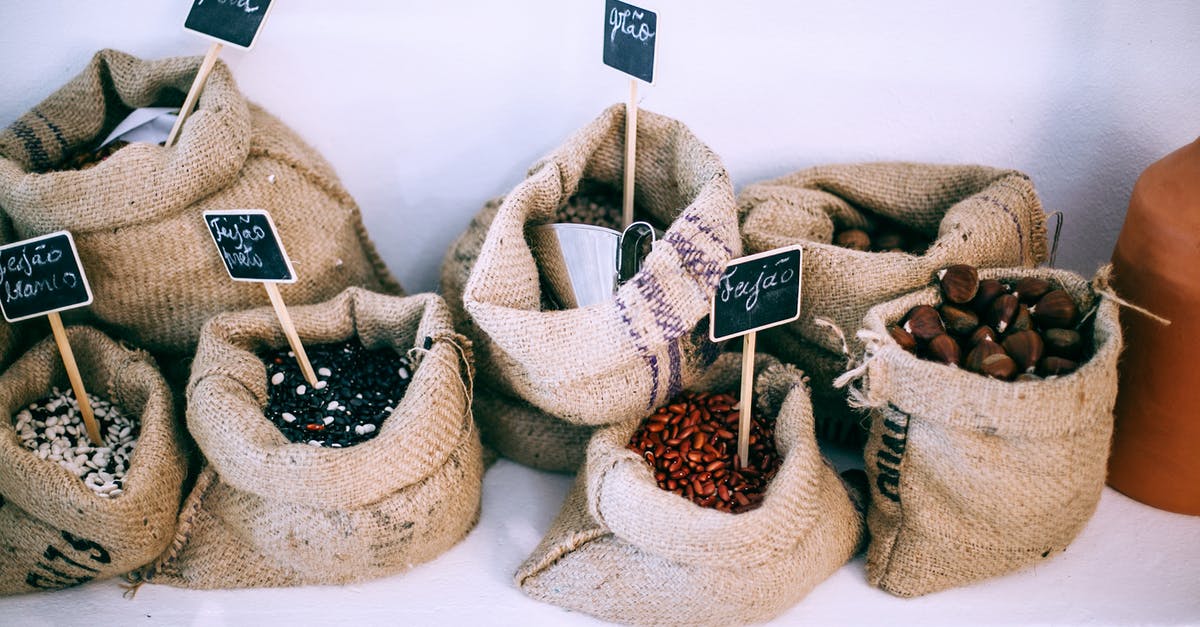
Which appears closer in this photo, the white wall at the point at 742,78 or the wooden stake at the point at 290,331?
the wooden stake at the point at 290,331

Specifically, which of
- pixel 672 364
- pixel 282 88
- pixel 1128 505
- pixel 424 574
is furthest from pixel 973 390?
pixel 282 88

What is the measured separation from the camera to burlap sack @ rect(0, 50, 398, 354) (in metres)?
1.35

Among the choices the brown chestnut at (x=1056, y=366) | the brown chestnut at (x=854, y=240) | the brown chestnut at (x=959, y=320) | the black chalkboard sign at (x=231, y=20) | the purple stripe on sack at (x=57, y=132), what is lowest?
the brown chestnut at (x=1056, y=366)

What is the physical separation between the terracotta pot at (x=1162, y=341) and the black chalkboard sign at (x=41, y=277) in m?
1.59

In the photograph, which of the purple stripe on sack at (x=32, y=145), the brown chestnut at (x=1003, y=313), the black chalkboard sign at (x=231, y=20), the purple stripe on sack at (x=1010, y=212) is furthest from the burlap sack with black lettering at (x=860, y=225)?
the purple stripe on sack at (x=32, y=145)

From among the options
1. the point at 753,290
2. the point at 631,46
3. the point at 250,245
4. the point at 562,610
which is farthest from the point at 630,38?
the point at 562,610

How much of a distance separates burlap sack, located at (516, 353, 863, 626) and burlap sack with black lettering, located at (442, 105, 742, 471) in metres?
0.10

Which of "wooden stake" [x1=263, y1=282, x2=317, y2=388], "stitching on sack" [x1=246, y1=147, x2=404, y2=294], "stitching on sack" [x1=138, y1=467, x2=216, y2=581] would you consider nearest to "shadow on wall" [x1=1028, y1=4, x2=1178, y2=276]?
"stitching on sack" [x1=246, y1=147, x2=404, y2=294]

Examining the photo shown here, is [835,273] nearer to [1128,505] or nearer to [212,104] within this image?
[1128,505]

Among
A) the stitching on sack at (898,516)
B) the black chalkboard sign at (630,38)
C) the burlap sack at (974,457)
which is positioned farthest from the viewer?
the black chalkboard sign at (630,38)

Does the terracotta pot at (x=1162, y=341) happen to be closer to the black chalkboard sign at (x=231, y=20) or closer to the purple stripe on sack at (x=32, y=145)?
the black chalkboard sign at (x=231, y=20)

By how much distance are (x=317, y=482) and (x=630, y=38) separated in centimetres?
81

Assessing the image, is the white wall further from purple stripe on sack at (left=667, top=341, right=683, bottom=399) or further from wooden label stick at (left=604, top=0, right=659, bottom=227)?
purple stripe on sack at (left=667, top=341, right=683, bottom=399)

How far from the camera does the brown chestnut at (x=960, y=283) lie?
1290mm
